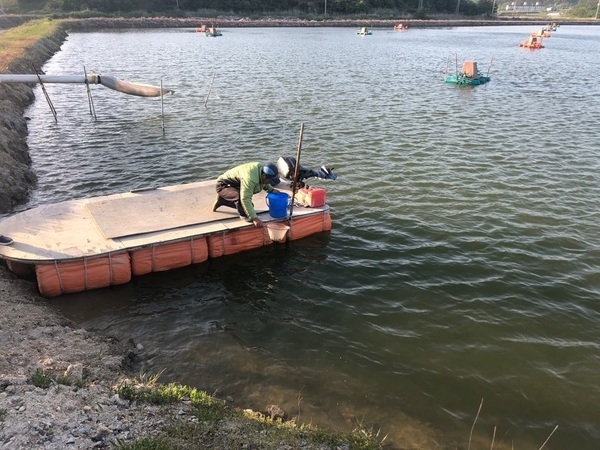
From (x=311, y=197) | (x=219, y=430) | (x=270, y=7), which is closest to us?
(x=219, y=430)

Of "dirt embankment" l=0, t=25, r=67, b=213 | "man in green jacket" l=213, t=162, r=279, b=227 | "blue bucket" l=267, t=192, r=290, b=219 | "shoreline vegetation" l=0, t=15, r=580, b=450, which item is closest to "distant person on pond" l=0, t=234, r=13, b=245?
"shoreline vegetation" l=0, t=15, r=580, b=450

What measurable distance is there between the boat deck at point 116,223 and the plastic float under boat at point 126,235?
0.02m

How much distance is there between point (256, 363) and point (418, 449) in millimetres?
3779

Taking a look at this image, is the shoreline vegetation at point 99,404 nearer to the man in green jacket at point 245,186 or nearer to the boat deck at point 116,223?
the boat deck at point 116,223

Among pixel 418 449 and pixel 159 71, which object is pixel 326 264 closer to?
pixel 418 449

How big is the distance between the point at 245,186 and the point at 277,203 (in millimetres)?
1321

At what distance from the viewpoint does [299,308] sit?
11891mm

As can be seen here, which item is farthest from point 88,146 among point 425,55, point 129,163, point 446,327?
point 425,55

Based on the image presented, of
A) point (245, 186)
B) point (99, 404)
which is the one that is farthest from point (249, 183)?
point (99, 404)

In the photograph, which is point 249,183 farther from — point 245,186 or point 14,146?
point 14,146

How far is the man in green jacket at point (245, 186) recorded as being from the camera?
13352 millimetres

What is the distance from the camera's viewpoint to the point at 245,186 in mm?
13281

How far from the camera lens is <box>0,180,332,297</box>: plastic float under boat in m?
11.5

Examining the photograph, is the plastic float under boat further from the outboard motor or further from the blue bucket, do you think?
the outboard motor
